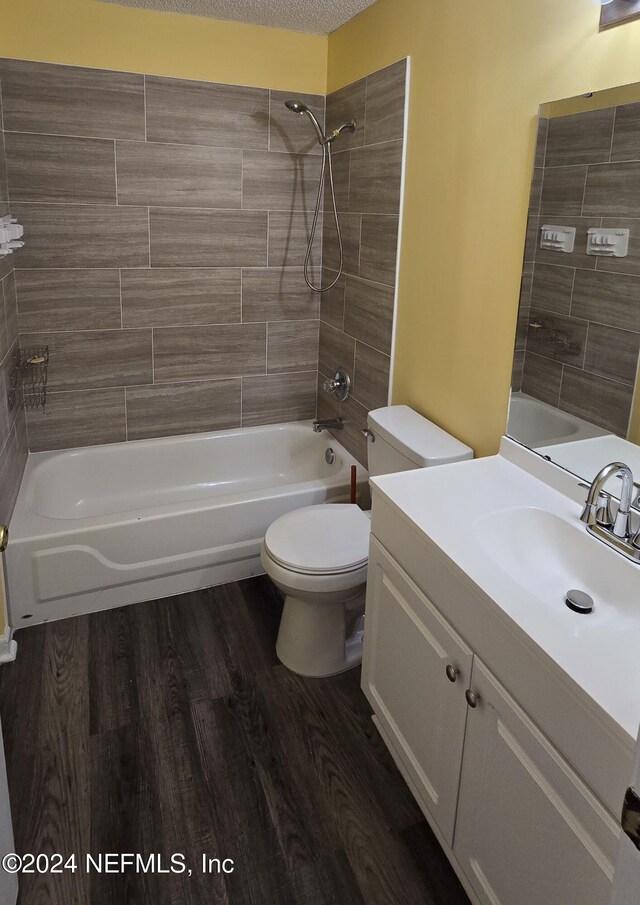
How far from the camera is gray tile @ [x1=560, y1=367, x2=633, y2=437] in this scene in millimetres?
1538

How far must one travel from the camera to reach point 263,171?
3.10m

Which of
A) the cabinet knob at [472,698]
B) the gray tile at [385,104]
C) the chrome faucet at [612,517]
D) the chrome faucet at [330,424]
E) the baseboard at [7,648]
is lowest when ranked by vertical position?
the baseboard at [7,648]

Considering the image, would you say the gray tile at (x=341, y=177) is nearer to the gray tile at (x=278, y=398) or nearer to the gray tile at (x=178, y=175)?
the gray tile at (x=178, y=175)

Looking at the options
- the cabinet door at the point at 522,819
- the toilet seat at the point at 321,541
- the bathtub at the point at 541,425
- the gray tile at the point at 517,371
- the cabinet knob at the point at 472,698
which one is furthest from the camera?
the toilet seat at the point at 321,541

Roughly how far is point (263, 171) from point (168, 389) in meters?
1.17

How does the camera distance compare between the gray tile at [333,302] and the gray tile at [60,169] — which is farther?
the gray tile at [333,302]

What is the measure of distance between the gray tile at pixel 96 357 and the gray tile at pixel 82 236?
0.32m

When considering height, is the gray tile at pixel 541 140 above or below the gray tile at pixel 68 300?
above

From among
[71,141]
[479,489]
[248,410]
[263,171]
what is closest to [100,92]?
[71,141]

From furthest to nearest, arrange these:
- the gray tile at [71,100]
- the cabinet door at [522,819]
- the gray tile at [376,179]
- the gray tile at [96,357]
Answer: the gray tile at [96,357], the gray tile at [71,100], the gray tile at [376,179], the cabinet door at [522,819]

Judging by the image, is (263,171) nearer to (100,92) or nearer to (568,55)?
(100,92)

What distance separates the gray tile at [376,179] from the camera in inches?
98.2

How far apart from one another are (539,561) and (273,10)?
2477 millimetres

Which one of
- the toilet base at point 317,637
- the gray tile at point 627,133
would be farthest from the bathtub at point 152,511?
the gray tile at point 627,133
